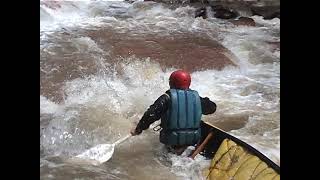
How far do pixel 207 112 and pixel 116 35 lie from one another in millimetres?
631

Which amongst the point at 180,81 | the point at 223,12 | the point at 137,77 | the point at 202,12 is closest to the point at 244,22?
the point at 223,12

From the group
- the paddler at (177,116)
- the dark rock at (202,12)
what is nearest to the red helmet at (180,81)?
the paddler at (177,116)

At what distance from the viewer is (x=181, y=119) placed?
2508 millimetres

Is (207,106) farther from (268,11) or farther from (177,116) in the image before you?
(268,11)

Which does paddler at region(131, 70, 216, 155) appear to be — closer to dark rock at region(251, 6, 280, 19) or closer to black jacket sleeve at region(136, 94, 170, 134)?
black jacket sleeve at region(136, 94, 170, 134)

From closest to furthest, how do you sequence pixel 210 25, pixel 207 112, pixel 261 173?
pixel 261 173
pixel 207 112
pixel 210 25

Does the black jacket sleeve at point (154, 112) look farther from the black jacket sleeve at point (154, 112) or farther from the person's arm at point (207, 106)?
the person's arm at point (207, 106)

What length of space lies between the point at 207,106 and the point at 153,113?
0.28 meters

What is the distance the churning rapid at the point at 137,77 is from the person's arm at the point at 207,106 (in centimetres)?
3

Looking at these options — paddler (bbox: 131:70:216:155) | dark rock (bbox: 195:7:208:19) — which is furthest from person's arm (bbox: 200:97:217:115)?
dark rock (bbox: 195:7:208:19)

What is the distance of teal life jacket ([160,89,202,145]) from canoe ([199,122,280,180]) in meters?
0.06
